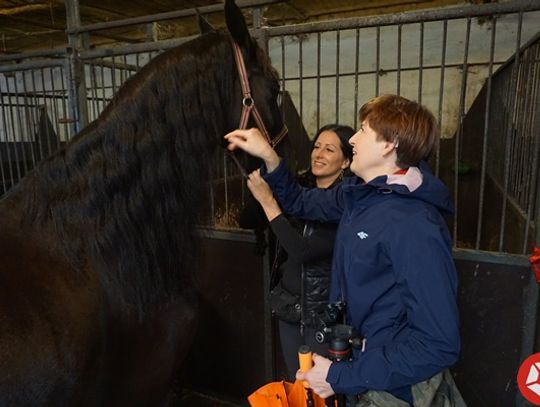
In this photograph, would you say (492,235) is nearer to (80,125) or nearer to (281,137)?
(281,137)

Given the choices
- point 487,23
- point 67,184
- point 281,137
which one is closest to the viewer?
point 67,184

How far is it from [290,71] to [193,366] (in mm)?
4833

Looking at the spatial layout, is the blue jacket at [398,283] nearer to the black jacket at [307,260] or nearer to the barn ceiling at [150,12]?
the black jacket at [307,260]

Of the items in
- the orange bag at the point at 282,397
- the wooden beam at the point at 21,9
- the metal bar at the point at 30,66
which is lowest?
the orange bag at the point at 282,397

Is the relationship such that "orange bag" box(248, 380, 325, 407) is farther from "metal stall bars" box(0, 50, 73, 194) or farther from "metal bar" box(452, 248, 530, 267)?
"metal stall bars" box(0, 50, 73, 194)

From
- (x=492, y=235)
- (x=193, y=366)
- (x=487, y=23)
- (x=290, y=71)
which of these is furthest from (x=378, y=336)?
(x=290, y=71)

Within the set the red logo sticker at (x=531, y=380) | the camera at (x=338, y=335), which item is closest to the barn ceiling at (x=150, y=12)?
the camera at (x=338, y=335)

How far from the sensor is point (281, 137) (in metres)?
1.34

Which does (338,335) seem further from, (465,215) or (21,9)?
(21,9)

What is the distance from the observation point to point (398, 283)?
861 millimetres

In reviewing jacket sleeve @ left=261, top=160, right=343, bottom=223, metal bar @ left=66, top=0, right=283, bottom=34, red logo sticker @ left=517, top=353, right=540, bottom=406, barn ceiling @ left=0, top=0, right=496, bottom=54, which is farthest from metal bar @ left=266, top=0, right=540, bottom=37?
barn ceiling @ left=0, top=0, right=496, bottom=54

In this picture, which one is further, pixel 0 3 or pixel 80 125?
pixel 0 3

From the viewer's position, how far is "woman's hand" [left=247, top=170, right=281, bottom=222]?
1.33m

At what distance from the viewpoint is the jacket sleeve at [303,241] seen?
136cm
